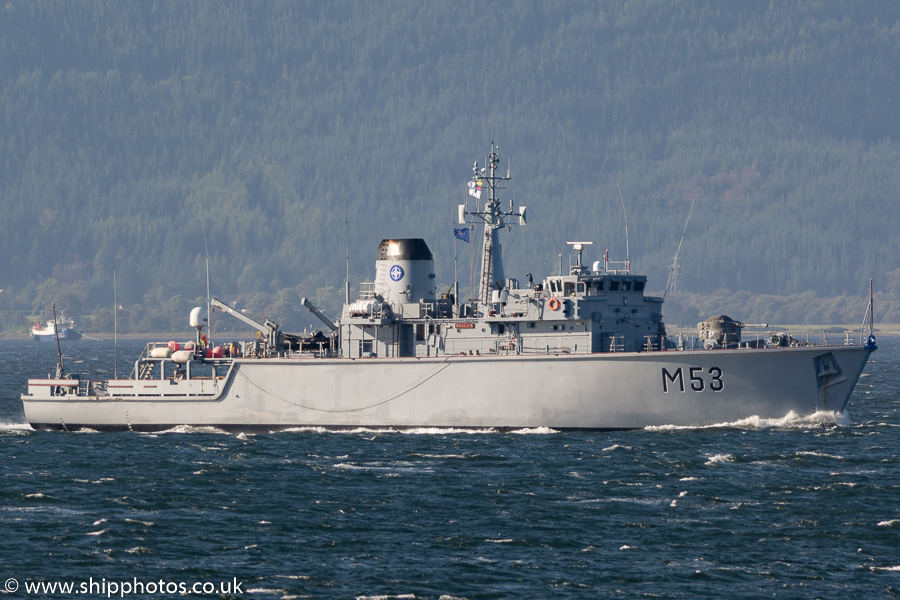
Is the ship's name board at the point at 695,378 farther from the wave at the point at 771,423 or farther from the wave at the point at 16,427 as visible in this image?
the wave at the point at 16,427

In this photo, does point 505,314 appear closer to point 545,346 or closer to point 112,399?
point 545,346

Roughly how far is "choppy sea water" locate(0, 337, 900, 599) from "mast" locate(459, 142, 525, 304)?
6.56 metres

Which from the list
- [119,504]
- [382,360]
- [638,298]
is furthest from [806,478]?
[119,504]

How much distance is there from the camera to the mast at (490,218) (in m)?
45.6

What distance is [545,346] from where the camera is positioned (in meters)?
42.2

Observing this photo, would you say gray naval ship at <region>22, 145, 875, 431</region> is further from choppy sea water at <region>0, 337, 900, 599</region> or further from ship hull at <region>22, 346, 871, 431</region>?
choppy sea water at <region>0, 337, 900, 599</region>

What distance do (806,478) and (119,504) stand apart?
1855cm

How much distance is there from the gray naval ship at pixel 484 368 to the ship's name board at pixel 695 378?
46mm

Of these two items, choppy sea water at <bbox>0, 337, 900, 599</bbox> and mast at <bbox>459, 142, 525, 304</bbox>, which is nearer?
choppy sea water at <bbox>0, 337, 900, 599</bbox>

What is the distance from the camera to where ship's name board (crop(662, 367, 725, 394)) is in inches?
1569
